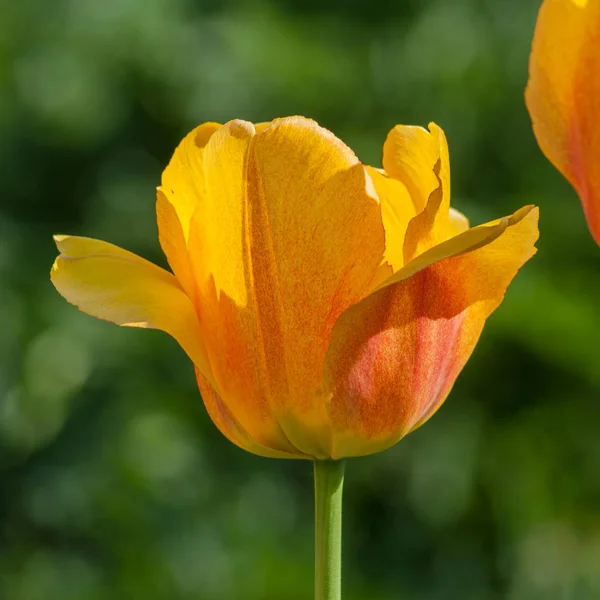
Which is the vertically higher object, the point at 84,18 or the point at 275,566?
the point at 84,18

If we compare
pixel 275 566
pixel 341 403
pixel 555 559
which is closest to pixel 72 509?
pixel 275 566

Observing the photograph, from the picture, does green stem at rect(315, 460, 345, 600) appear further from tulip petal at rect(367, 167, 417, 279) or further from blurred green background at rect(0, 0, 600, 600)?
blurred green background at rect(0, 0, 600, 600)

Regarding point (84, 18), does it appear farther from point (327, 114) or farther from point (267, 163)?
point (267, 163)

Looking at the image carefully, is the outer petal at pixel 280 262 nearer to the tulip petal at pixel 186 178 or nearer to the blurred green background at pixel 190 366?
the tulip petal at pixel 186 178

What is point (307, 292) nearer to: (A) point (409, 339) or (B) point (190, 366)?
(A) point (409, 339)

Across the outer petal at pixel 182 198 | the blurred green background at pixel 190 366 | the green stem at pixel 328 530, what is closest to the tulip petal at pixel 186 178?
the outer petal at pixel 182 198
